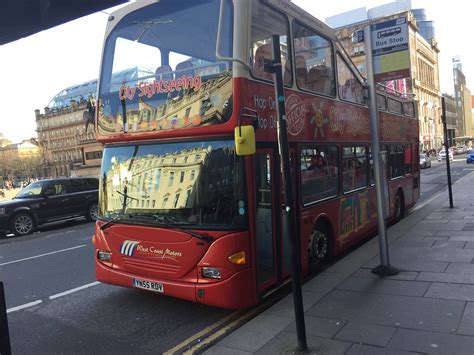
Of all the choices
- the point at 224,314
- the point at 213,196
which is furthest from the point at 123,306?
the point at 213,196

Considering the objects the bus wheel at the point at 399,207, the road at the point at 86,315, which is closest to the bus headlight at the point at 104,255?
the road at the point at 86,315

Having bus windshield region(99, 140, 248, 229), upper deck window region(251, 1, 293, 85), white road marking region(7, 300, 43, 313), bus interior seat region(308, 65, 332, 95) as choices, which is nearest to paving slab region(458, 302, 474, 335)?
bus windshield region(99, 140, 248, 229)

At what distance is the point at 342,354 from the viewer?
158 inches

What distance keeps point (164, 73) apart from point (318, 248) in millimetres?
3544

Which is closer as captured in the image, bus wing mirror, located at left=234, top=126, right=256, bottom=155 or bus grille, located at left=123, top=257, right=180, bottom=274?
bus wing mirror, located at left=234, top=126, right=256, bottom=155

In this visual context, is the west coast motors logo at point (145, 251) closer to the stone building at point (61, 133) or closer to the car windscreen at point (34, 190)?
the car windscreen at point (34, 190)

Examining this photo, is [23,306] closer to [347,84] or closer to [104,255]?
[104,255]

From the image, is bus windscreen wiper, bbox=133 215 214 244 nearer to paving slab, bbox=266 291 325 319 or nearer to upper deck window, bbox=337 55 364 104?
paving slab, bbox=266 291 325 319

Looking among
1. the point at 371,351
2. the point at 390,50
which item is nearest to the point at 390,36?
the point at 390,50

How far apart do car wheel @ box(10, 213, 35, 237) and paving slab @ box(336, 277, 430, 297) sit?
11691mm

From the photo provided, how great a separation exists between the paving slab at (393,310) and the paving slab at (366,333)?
0.46ft

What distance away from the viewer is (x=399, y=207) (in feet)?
38.6

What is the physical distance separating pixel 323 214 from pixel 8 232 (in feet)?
37.4

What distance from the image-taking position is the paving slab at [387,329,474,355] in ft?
12.9
